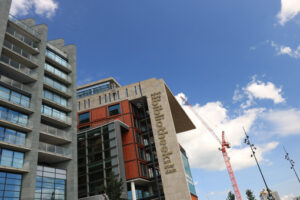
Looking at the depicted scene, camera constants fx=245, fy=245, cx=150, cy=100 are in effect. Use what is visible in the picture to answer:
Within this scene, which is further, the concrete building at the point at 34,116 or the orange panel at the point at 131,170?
the orange panel at the point at 131,170

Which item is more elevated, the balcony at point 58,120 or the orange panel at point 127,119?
the orange panel at point 127,119

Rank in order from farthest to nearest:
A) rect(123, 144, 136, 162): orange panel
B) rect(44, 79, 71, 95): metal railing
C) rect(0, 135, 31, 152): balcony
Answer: rect(123, 144, 136, 162): orange panel, rect(44, 79, 71, 95): metal railing, rect(0, 135, 31, 152): balcony

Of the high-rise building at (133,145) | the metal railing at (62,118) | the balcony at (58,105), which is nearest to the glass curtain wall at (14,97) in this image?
the balcony at (58,105)

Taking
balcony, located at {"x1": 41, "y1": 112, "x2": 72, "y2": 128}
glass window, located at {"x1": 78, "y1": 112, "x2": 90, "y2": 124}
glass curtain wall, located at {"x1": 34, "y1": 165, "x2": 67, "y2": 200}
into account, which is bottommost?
glass curtain wall, located at {"x1": 34, "y1": 165, "x2": 67, "y2": 200}

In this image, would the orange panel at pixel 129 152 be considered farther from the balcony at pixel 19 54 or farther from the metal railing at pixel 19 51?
the metal railing at pixel 19 51

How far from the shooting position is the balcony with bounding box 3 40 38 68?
4034 cm

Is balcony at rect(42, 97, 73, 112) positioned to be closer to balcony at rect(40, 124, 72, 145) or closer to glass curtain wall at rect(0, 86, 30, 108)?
glass curtain wall at rect(0, 86, 30, 108)

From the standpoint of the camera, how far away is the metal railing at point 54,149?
3984cm

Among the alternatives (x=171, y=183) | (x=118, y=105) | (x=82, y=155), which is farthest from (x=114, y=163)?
(x=118, y=105)

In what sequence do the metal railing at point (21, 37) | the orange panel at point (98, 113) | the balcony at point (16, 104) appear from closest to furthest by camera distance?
the balcony at point (16, 104), the metal railing at point (21, 37), the orange panel at point (98, 113)

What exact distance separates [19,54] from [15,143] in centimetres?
1582

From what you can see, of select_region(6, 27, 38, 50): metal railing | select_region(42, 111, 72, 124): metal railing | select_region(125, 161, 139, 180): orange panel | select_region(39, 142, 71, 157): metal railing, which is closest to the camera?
select_region(39, 142, 71, 157): metal railing

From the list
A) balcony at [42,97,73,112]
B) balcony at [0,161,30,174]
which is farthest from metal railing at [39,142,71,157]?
balcony at [42,97,73,112]

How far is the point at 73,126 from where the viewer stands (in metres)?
47.3
